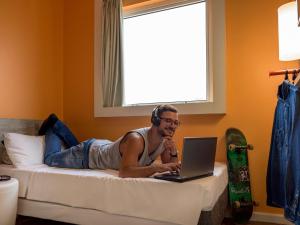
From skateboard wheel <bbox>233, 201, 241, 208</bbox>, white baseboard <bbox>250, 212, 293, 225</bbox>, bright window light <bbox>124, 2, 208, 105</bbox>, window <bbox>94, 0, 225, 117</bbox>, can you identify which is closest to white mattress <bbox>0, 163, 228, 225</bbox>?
skateboard wheel <bbox>233, 201, 241, 208</bbox>

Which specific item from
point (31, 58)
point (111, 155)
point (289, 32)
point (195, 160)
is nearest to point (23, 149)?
point (111, 155)

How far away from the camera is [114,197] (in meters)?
1.85

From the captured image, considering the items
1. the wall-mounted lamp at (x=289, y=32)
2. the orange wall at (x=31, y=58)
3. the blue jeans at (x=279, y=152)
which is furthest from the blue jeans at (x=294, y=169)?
the orange wall at (x=31, y=58)

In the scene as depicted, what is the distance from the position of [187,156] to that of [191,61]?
138 centimetres

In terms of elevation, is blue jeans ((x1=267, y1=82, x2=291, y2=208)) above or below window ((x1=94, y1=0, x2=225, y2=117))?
below

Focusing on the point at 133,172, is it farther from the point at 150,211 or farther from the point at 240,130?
the point at 240,130

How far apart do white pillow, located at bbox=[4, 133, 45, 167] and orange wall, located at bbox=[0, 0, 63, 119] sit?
0.33 meters

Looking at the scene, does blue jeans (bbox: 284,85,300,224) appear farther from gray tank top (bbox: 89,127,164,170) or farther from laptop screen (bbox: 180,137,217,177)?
gray tank top (bbox: 89,127,164,170)

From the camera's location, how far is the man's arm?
188 cm

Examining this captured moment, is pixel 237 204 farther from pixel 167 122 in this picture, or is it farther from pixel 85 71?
pixel 85 71

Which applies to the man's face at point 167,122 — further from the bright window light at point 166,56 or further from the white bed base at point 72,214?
the bright window light at point 166,56

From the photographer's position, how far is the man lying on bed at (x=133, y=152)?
1.93 m

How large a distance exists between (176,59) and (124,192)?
5.17 feet

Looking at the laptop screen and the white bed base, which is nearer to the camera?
the laptop screen
